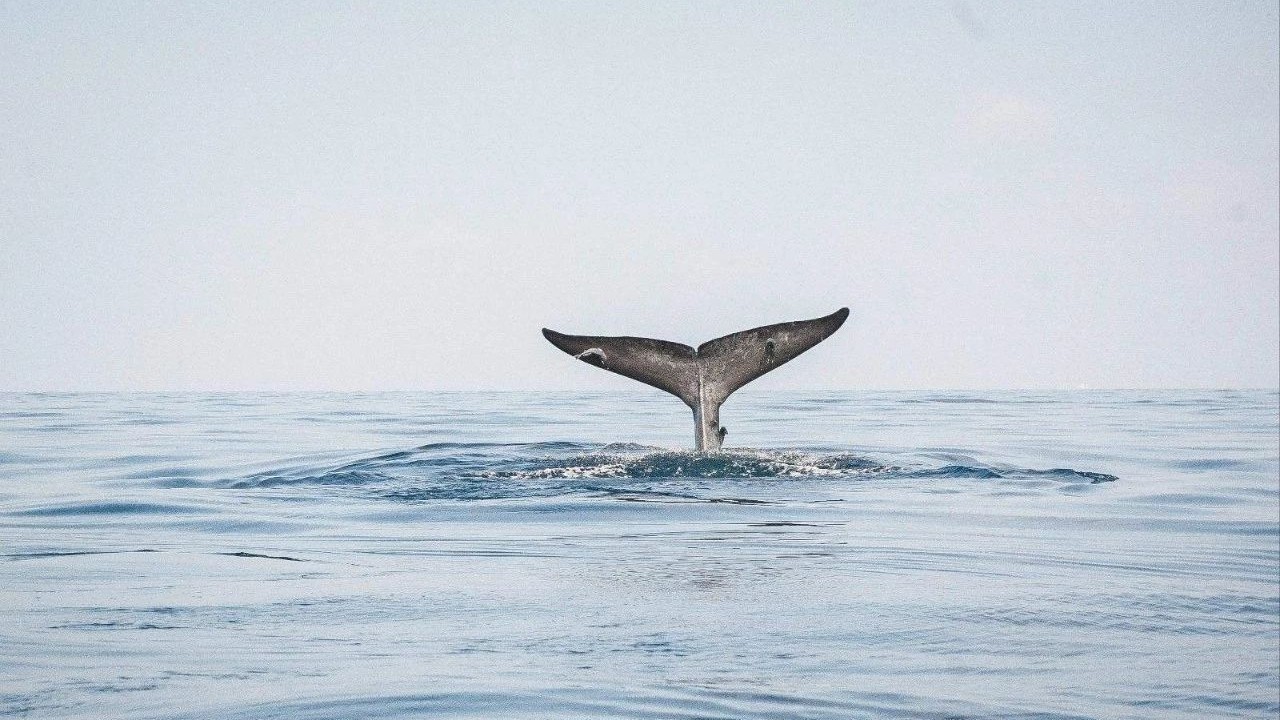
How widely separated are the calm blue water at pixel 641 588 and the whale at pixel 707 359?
78 cm

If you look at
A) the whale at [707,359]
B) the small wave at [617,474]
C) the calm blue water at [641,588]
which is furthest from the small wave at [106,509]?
the whale at [707,359]

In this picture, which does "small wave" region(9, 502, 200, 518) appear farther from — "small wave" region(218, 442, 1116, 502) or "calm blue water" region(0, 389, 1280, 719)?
"small wave" region(218, 442, 1116, 502)

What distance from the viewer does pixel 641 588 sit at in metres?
7.59

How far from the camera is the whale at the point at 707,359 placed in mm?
14586

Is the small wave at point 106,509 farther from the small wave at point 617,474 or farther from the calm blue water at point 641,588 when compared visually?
the small wave at point 617,474

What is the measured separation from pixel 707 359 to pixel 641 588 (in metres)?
7.63

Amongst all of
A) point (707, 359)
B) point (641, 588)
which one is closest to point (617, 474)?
point (707, 359)

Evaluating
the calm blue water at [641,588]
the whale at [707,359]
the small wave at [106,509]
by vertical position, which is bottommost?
the calm blue water at [641,588]

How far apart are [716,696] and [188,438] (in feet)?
68.9

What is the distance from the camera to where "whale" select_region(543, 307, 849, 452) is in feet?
47.9

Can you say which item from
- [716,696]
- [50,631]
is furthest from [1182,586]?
[50,631]

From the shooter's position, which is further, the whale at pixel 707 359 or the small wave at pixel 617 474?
→ the whale at pixel 707 359

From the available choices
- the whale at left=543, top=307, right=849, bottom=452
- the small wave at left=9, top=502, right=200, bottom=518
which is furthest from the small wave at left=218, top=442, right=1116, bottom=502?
the small wave at left=9, top=502, right=200, bottom=518

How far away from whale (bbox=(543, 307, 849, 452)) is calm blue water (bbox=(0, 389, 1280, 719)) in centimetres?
78
